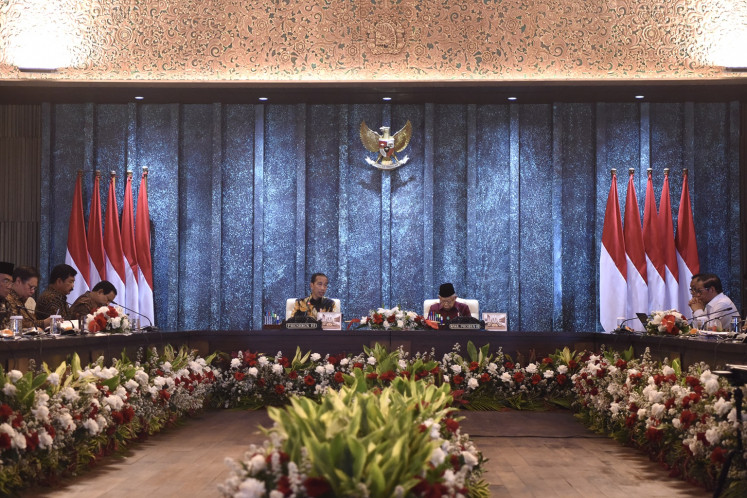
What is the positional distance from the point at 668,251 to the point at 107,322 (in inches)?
243

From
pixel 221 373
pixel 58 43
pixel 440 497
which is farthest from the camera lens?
pixel 58 43

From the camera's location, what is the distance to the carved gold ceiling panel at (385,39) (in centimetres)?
1053

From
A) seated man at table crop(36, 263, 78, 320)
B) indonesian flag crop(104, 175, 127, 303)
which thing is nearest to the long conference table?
seated man at table crop(36, 263, 78, 320)

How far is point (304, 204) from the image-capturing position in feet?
36.3

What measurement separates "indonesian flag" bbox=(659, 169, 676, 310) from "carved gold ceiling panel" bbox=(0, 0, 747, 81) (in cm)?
140

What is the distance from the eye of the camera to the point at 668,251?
10445mm

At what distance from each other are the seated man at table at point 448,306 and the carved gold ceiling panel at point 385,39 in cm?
256

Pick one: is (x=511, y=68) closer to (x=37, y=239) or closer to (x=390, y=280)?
(x=390, y=280)

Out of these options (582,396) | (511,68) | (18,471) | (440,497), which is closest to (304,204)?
(511,68)

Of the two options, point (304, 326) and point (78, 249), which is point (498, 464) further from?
point (78, 249)

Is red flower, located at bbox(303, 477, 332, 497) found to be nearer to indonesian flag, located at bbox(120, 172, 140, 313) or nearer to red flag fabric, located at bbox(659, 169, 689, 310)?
indonesian flag, located at bbox(120, 172, 140, 313)

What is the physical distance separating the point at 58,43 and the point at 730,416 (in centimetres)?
855

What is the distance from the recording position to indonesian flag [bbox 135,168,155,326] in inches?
419

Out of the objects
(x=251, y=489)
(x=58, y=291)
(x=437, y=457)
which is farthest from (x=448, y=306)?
(x=251, y=489)
